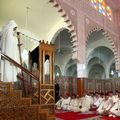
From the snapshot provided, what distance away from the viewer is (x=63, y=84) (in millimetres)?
10656

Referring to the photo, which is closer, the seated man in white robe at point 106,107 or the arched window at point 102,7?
the seated man in white robe at point 106,107

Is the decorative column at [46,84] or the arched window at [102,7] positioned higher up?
the arched window at [102,7]

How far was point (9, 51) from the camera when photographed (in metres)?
4.88

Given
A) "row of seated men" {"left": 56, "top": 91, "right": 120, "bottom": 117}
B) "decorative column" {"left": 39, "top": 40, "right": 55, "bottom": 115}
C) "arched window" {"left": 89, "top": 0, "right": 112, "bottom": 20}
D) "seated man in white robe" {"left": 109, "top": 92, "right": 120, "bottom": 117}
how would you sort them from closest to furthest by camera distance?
"decorative column" {"left": 39, "top": 40, "right": 55, "bottom": 115} < "seated man in white robe" {"left": 109, "top": 92, "right": 120, "bottom": 117} < "row of seated men" {"left": 56, "top": 91, "right": 120, "bottom": 117} < "arched window" {"left": 89, "top": 0, "right": 112, "bottom": 20}

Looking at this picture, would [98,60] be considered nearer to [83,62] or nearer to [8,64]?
[83,62]

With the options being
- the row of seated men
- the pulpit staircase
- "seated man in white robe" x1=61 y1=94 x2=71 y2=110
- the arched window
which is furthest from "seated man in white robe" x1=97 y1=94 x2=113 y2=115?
the arched window

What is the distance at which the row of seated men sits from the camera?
6.67m

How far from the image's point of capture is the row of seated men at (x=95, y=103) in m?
6.67

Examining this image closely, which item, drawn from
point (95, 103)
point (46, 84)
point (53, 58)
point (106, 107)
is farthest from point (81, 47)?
point (46, 84)

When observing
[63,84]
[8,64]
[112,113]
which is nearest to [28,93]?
[8,64]

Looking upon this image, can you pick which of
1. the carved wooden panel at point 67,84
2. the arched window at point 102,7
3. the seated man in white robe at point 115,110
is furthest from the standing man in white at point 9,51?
the arched window at point 102,7

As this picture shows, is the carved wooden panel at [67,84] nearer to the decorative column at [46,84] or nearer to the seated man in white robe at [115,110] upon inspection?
the seated man in white robe at [115,110]

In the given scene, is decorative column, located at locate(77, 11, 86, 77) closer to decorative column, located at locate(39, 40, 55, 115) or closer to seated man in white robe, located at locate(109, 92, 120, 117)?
seated man in white robe, located at locate(109, 92, 120, 117)

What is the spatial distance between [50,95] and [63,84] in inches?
220
